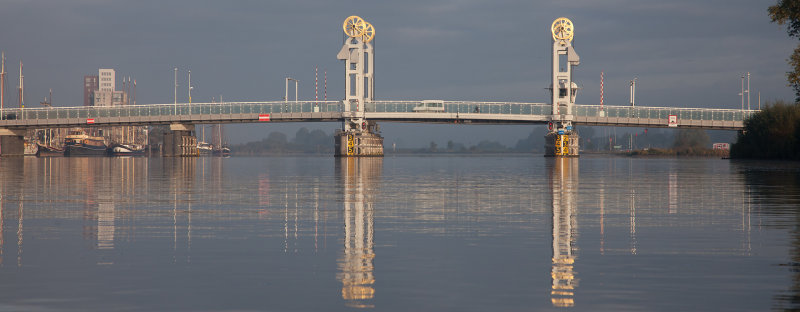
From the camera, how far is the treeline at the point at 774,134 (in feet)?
285

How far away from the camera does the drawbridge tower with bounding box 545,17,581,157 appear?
154 metres

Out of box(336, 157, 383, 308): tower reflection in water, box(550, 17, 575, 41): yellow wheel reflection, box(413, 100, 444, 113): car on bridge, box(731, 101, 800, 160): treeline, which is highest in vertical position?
box(550, 17, 575, 41): yellow wheel reflection

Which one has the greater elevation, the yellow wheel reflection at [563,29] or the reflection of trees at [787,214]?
the yellow wheel reflection at [563,29]

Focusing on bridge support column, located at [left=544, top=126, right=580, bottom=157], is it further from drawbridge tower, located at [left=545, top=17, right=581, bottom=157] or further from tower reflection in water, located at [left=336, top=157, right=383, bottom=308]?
tower reflection in water, located at [left=336, top=157, right=383, bottom=308]

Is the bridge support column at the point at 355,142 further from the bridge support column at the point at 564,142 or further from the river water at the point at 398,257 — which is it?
the river water at the point at 398,257

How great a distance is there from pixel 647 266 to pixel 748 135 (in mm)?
106283

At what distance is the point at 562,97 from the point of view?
158000mm

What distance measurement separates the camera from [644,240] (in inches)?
570

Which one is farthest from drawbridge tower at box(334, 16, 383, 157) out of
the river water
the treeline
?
the river water

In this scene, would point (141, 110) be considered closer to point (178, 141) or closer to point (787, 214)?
point (178, 141)

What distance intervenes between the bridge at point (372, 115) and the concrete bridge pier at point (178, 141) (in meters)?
0.37

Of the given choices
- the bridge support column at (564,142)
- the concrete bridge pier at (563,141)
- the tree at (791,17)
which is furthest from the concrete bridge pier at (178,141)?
the tree at (791,17)

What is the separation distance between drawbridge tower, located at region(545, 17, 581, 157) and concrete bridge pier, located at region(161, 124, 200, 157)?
74.6m

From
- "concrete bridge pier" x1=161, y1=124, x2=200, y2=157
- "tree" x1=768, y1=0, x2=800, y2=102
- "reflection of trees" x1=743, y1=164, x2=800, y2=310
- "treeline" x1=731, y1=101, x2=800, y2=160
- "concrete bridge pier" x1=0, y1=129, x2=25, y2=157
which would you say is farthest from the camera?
"concrete bridge pier" x1=161, y1=124, x2=200, y2=157
